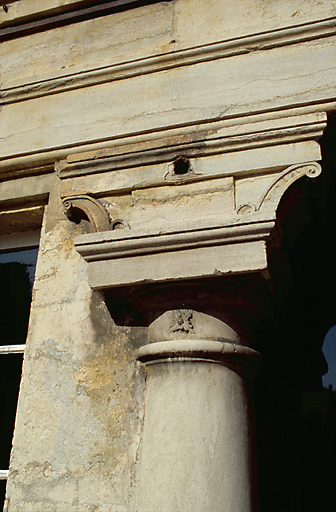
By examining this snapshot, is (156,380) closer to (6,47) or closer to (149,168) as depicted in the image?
(149,168)

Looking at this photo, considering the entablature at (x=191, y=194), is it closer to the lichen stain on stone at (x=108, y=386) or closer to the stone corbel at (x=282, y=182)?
the stone corbel at (x=282, y=182)

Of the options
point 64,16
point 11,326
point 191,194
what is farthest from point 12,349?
point 64,16

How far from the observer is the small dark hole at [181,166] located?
1726 millimetres

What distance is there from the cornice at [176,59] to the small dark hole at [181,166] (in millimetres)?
468

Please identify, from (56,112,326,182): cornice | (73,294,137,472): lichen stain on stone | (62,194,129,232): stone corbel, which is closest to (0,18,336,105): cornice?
(56,112,326,182): cornice

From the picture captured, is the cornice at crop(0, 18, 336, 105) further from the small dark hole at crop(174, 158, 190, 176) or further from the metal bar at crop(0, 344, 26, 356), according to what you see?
the metal bar at crop(0, 344, 26, 356)

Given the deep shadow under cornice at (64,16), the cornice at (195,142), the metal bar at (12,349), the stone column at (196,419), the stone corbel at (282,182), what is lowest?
the stone column at (196,419)

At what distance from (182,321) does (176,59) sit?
3.64ft

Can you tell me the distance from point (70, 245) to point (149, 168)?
45cm

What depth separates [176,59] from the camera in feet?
6.28

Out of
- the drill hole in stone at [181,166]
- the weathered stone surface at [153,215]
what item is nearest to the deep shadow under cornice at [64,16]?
the weathered stone surface at [153,215]

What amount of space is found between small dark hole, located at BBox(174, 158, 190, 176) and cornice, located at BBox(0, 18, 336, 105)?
468 millimetres

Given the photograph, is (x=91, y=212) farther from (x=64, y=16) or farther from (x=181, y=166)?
(x=64, y=16)

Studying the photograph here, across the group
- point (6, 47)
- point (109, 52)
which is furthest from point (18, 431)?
point (6, 47)
